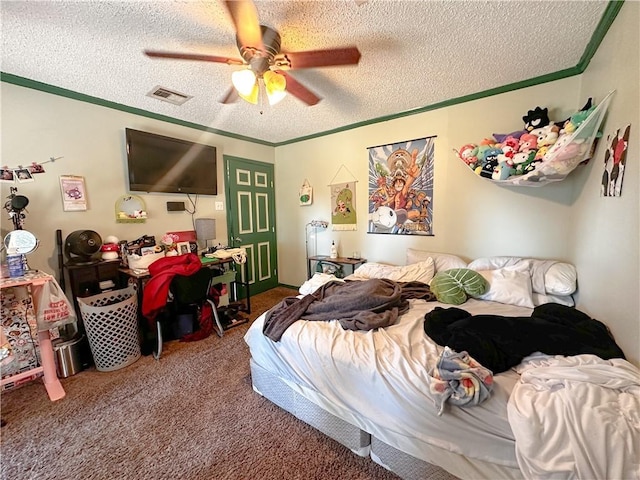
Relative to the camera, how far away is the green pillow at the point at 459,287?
2.04 meters

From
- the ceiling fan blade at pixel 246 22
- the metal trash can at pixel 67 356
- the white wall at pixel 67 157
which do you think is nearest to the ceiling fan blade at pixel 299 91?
the ceiling fan blade at pixel 246 22

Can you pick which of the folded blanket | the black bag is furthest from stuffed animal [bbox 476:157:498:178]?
the black bag

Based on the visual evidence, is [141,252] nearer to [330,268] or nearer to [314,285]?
[314,285]

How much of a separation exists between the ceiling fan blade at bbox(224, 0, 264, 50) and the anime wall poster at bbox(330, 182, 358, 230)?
2.14 meters

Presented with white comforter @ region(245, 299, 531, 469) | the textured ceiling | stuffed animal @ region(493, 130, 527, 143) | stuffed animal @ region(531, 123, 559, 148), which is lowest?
white comforter @ region(245, 299, 531, 469)

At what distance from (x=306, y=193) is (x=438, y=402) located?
3.15 meters

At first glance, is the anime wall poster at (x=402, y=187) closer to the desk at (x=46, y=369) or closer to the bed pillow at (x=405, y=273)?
the bed pillow at (x=405, y=273)

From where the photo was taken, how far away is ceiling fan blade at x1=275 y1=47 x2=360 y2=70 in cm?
145

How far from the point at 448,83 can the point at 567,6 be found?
0.89 meters

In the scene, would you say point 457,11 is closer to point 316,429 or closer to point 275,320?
point 275,320

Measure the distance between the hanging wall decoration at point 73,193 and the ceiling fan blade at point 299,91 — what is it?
214 cm

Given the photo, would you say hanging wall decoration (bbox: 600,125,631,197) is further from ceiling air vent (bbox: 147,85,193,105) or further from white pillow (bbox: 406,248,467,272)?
ceiling air vent (bbox: 147,85,193,105)

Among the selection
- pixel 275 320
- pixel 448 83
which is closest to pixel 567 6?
pixel 448 83

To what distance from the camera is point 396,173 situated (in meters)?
3.08
